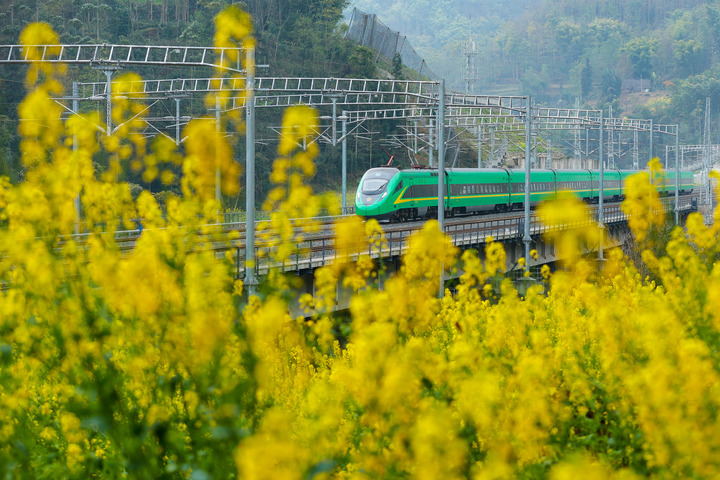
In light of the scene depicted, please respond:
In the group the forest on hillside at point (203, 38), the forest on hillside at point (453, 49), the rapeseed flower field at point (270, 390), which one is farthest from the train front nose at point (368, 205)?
the rapeseed flower field at point (270, 390)

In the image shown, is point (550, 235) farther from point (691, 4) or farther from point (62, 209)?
point (691, 4)

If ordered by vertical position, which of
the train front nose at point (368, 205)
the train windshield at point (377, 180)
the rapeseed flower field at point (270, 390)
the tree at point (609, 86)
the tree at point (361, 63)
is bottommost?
the rapeseed flower field at point (270, 390)

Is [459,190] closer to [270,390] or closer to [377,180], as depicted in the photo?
[377,180]

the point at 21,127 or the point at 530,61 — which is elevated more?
the point at 530,61

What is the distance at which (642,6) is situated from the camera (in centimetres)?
17725

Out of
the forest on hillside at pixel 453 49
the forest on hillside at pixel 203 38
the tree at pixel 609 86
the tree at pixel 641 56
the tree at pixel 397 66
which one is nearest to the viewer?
the forest on hillside at pixel 203 38

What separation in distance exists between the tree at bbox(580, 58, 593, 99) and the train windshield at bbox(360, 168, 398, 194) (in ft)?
387

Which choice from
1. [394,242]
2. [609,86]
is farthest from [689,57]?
[394,242]

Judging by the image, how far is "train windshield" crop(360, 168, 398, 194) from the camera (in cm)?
3275

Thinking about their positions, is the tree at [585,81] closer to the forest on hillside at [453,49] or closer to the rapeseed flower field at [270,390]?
the forest on hillside at [453,49]

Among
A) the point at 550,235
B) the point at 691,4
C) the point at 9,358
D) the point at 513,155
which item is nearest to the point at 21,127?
the point at 550,235

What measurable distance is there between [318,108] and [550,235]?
27.4m

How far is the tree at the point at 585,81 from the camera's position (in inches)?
5719

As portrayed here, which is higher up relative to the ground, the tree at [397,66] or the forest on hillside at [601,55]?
the forest on hillside at [601,55]
